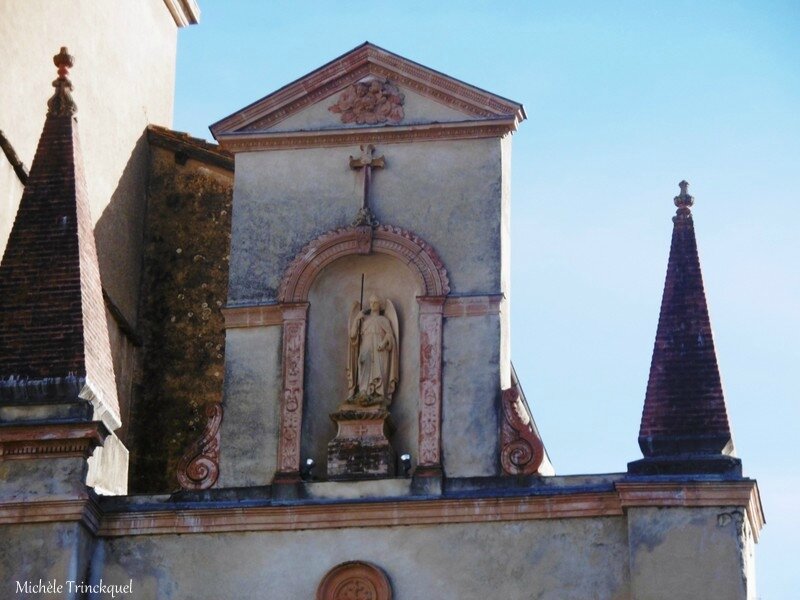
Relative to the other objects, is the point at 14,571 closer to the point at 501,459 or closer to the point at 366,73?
the point at 501,459

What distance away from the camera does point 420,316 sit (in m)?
23.3

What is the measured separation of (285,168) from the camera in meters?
24.4

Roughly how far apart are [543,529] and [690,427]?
162 cm

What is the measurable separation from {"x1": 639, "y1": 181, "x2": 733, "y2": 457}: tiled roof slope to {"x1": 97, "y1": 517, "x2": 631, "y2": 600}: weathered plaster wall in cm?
94

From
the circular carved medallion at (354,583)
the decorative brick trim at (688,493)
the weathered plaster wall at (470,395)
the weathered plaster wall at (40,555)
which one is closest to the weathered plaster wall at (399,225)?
the weathered plaster wall at (470,395)

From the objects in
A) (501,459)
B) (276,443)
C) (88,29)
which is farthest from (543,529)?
(88,29)

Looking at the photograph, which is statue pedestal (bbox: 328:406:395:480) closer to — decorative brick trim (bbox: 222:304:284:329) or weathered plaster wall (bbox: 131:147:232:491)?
decorative brick trim (bbox: 222:304:284:329)

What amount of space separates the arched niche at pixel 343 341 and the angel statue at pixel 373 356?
0.08 m

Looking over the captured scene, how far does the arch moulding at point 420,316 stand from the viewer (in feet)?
74.9

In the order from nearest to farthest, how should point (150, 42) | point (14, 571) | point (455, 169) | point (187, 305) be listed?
1. point (14, 571)
2. point (455, 169)
3. point (187, 305)
4. point (150, 42)

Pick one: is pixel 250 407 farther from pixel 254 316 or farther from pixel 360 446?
pixel 360 446

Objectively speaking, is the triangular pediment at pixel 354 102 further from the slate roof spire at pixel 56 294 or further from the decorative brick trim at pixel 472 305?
the decorative brick trim at pixel 472 305

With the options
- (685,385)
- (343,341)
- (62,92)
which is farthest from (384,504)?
(62,92)

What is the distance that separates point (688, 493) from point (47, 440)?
19.1 feet
